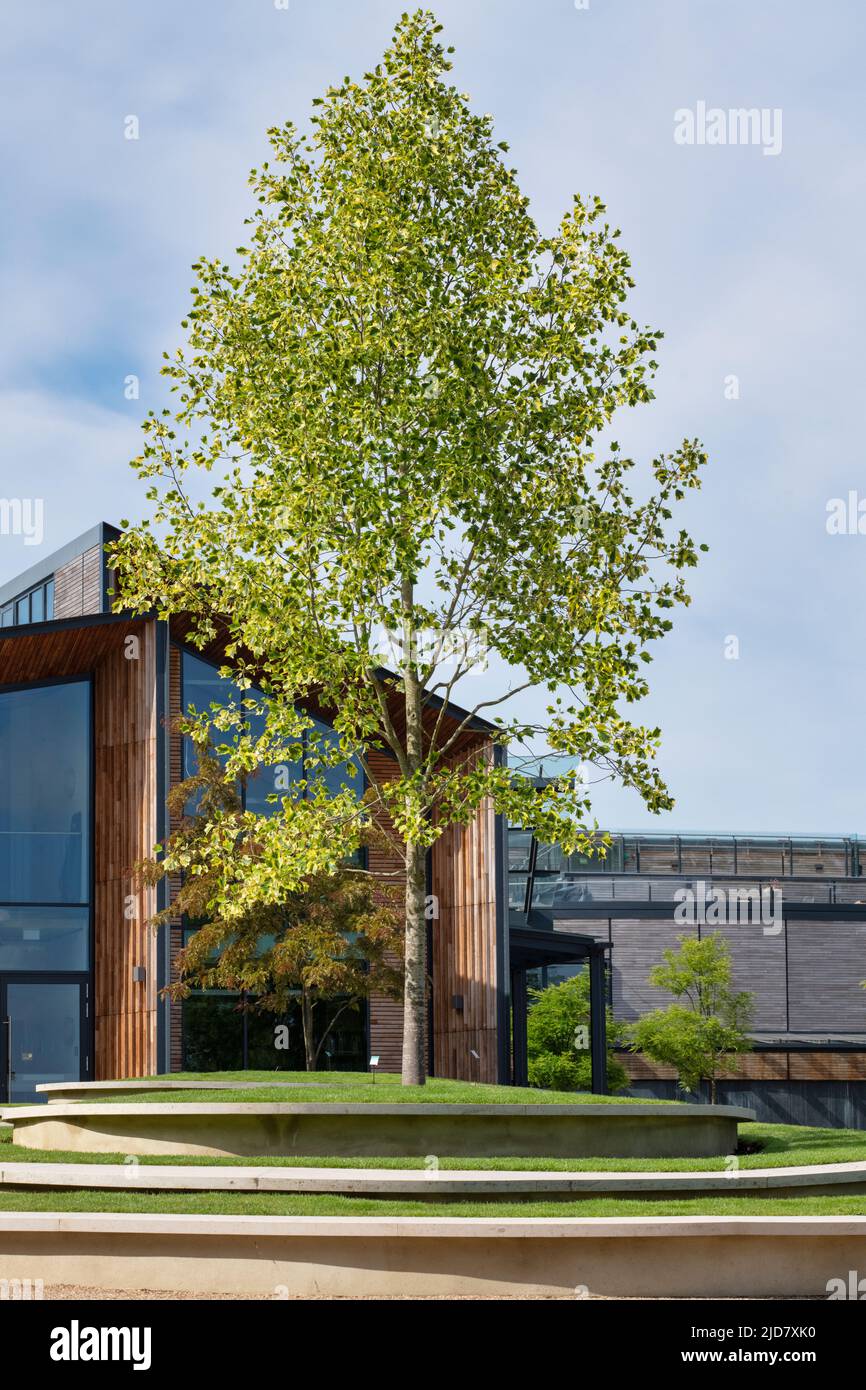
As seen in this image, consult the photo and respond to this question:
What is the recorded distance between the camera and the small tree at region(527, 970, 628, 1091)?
111 ft

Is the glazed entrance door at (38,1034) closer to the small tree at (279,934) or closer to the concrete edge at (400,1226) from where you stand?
the small tree at (279,934)

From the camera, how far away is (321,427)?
59.5ft

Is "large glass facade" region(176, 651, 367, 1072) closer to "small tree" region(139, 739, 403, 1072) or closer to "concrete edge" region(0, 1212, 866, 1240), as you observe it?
"small tree" region(139, 739, 403, 1072)

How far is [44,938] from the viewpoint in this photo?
2419cm

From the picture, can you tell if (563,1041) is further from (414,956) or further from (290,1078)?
(414,956)

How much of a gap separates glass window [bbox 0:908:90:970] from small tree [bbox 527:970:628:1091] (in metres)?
12.6

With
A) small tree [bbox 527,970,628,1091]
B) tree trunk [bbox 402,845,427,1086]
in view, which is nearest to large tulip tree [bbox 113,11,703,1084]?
tree trunk [bbox 402,845,427,1086]

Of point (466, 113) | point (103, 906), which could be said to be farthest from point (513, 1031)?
point (466, 113)

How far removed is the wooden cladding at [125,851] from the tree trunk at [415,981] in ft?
19.2

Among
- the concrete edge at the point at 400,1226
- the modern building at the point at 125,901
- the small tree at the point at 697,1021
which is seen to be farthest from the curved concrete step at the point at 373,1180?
the small tree at the point at 697,1021

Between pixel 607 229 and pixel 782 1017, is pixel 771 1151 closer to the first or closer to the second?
pixel 607 229

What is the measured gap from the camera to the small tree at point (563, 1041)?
111ft

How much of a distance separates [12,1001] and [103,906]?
6.08ft
